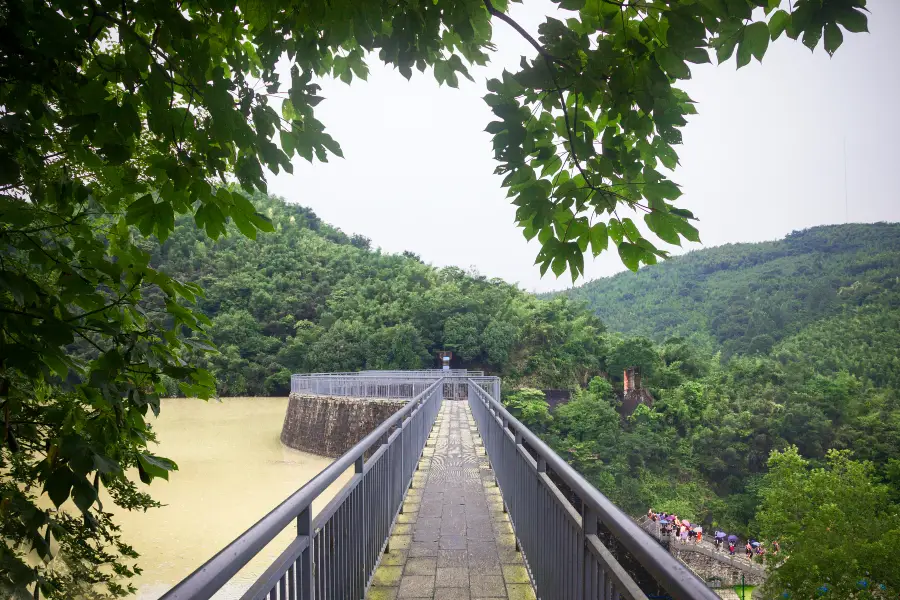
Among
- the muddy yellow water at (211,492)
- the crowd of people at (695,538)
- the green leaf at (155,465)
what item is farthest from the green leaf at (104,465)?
the crowd of people at (695,538)

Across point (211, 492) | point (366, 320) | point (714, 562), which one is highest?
point (366, 320)

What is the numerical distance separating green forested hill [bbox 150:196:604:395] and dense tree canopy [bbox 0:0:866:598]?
43.0 m

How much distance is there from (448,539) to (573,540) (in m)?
2.91

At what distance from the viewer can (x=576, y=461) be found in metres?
43.2

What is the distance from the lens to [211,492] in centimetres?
2619

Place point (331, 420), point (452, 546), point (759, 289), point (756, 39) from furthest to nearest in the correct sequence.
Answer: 1. point (759, 289)
2. point (331, 420)
3. point (452, 546)
4. point (756, 39)

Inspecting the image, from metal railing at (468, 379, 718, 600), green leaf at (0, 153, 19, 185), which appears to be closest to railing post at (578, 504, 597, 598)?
metal railing at (468, 379, 718, 600)

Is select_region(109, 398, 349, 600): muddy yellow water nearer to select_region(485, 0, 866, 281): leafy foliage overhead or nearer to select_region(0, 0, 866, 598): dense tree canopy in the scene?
select_region(0, 0, 866, 598): dense tree canopy

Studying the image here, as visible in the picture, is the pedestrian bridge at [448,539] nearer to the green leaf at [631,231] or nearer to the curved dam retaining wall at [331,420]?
the green leaf at [631,231]

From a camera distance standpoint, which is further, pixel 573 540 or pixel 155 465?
pixel 573 540

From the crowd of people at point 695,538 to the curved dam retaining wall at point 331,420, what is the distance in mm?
17711

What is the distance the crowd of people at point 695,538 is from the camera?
33.8 meters

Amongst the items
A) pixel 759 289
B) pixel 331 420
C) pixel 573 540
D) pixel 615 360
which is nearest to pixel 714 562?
pixel 615 360

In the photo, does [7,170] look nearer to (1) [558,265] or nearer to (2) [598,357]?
(1) [558,265]
